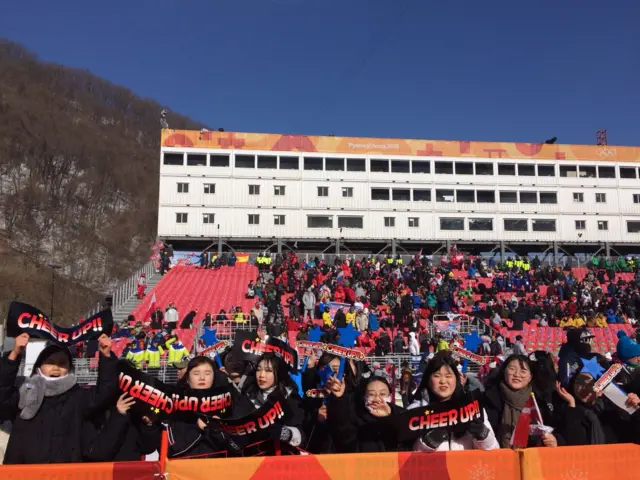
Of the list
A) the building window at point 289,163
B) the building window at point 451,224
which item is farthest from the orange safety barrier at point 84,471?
the building window at point 451,224

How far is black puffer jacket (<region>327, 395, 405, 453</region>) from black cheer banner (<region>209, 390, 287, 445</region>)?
0.51 m

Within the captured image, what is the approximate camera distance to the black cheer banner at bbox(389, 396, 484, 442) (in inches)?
171

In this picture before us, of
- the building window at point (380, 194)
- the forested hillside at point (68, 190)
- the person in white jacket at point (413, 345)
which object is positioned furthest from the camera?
the forested hillside at point (68, 190)

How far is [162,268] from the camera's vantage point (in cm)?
3184

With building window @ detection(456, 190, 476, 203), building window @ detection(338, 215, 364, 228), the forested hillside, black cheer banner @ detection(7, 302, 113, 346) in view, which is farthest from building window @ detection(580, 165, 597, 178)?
the forested hillside

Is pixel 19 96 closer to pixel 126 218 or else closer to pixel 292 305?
pixel 126 218

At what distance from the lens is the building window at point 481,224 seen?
40.7 meters

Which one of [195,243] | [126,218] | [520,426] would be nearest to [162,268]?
[195,243]

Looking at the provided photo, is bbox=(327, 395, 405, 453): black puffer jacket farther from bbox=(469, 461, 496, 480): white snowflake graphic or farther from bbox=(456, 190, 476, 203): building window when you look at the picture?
bbox=(456, 190, 476, 203): building window

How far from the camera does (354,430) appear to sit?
15.3 ft

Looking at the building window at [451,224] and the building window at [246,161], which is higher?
the building window at [246,161]

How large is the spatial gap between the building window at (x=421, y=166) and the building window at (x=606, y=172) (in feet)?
45.3

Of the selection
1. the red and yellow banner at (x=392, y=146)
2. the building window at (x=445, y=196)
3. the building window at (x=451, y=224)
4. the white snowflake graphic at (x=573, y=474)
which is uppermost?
the red and yellow banner at (x=392, y=146)

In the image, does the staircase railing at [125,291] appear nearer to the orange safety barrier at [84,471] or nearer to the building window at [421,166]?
the building window at [421,166]
